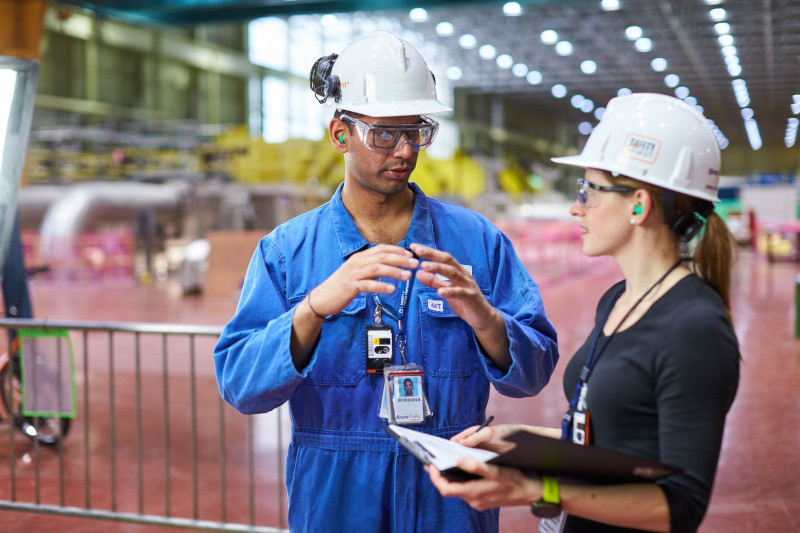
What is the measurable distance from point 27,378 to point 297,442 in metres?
3.70

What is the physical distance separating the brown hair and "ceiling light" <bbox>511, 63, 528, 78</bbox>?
1492 inches

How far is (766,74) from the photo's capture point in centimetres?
3684

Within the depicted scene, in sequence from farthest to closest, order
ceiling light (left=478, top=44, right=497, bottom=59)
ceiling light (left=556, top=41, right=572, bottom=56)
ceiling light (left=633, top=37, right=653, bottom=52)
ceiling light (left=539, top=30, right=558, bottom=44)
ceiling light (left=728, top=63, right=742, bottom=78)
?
1. ceiling light (left=728, top=63, right=742, bottom=78)
2. ceiling light (left=478, top=44, right=497, bottom=59)
3. ceiling light (left=556, top=41, right=572, bottom=56)
4. ceiling light (left=633, top=37, right=653, bottom=52)
5. ceiling light (left=539, top=30, right=558, bottom=44)

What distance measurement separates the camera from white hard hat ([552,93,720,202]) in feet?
5.35

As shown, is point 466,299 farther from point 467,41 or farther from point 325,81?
point 467,41

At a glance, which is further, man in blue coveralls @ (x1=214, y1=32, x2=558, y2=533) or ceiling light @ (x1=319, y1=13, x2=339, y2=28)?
ceiling light @ (x1=319, y1=13, x2=339, y2=28)

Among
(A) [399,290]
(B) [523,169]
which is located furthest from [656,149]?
(B) [523,169]

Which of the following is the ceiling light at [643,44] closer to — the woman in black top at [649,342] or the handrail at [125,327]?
the handrail at [125,327]

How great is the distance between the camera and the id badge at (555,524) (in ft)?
5.71

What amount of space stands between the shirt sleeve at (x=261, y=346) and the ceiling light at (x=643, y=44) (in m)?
32.6

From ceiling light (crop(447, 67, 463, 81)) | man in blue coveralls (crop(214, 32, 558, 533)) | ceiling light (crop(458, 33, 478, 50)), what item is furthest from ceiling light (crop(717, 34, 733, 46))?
man in blue coveralls (crop(214, 32, 558, 533))

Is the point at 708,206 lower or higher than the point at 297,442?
higher

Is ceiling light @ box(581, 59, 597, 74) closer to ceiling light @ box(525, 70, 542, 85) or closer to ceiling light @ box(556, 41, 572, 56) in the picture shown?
ceiling light @ box(556, 41, 572, 56)

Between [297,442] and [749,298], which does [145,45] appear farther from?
[297,442]
